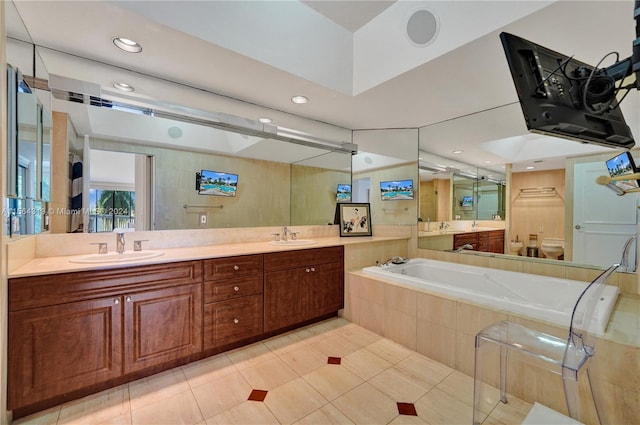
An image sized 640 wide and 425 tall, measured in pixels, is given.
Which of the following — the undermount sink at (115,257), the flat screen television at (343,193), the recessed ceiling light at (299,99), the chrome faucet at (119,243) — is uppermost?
the recessed ceiling light at (299,99)

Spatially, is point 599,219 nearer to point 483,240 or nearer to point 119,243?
point 483,240

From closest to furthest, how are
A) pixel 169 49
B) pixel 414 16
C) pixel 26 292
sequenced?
pixel 26 292 < pixel 169 49 < pixel 414 16

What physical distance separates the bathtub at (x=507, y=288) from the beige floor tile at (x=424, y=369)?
536 millimetres

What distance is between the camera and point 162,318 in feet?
5.95

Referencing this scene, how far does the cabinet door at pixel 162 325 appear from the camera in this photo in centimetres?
171

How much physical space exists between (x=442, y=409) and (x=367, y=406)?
444 mm

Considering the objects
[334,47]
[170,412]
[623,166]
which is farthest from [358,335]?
[334,47]

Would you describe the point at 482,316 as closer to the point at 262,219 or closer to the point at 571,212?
the point at 571,212

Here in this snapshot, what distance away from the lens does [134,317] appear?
5.62ft

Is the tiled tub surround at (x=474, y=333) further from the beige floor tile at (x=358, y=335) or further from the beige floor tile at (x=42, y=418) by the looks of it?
the beige floor tile at (x=42, y=418)

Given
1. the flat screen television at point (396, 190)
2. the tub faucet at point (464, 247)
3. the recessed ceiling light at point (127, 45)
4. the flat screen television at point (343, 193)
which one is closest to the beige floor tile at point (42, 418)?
the recessed ceiling light at point (127, 45)

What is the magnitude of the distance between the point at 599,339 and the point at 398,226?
2.24m

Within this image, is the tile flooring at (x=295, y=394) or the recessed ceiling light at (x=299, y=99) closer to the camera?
the tile flooring at (x=295, y=394)

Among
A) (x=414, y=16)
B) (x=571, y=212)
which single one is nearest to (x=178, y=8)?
(x=414, y=16)
